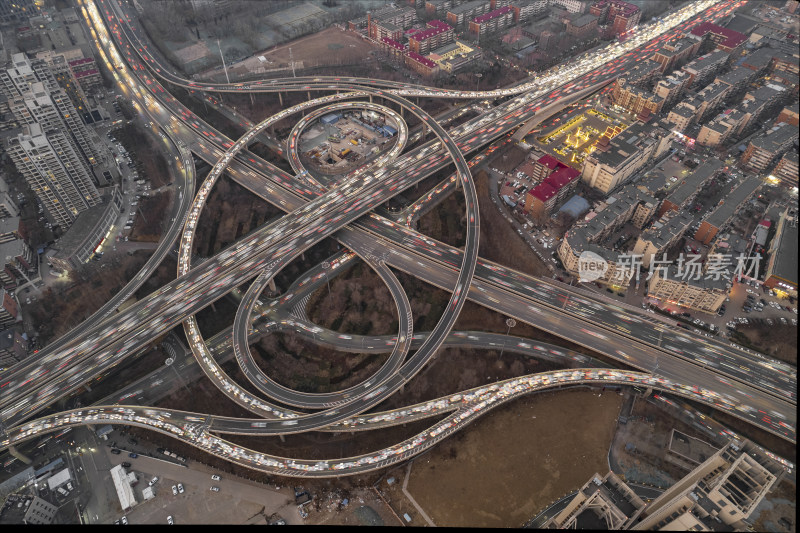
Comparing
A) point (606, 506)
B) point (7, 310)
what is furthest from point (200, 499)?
point (606, 506)

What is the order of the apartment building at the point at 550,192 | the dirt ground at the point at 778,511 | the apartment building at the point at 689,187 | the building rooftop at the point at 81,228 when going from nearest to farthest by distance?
the dirt ground at the point at 778,511
the building rooftop at the point at 81,228
the apartment building at the point at 689,187
the apartment building at the point at 550,192

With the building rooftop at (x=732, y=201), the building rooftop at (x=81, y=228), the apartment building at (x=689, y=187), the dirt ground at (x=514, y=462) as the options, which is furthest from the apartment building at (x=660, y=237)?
the building rooftop at (x=81, y=228)

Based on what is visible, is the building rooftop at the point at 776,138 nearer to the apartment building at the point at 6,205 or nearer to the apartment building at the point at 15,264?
the apartment building at the point at 15,264

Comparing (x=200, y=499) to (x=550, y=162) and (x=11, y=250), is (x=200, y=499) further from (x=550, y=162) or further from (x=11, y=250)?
(x=550, y=162)

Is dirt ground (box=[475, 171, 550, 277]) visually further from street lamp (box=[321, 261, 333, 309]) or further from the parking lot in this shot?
the parking lot

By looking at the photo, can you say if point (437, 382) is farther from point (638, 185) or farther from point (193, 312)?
point (638, 185)

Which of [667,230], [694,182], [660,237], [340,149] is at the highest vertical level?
[340,149]

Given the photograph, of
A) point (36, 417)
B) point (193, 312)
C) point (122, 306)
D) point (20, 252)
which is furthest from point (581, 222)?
point (20, 252)

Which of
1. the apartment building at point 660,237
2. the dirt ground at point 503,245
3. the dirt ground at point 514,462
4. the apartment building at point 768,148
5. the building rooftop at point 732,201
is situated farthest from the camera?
the apartment building at point 768,148
